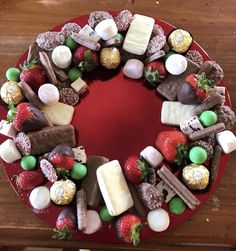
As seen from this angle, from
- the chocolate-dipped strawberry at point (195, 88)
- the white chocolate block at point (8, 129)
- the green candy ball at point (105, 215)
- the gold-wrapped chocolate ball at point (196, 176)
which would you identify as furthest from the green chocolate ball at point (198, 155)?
the white chocolate block at point (8, 129)

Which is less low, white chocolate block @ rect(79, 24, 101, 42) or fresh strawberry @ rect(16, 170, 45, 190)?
white chocolate block @ rect(79, 24, 101, 42)

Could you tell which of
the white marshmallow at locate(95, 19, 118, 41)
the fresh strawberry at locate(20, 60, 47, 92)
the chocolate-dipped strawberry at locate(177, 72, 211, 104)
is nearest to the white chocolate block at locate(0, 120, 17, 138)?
the fresh strawberry at locate(20, 60, 47, 92)

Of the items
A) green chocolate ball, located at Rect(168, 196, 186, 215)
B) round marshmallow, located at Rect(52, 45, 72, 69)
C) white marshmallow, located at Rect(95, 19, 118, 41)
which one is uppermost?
white marshmallow, located at Rect(95, 19, 118, 41)

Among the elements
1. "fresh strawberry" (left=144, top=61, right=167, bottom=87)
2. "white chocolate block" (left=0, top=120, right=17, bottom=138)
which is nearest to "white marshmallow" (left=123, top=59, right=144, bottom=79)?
"fresh strawberry" (left=144, top=61, right=167, bottom=87)

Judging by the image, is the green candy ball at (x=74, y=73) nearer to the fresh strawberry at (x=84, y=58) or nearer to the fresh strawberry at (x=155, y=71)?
Result: the fresh strawberry at (x=84, y=58)

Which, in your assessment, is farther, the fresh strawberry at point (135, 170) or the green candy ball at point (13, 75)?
the green candy ball at point (13, 75)

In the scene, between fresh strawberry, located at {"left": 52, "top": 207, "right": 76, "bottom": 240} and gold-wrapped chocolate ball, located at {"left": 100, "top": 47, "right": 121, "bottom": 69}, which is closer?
fresh strawberry, located at {"left": 52, "top": 207, "right": 76, "bottom": 240}

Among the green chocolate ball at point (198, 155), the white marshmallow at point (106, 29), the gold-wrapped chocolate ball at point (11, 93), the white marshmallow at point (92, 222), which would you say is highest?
the white marshmallow at point (106, 29)

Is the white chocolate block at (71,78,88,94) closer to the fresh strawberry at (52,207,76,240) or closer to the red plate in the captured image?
the red plate
